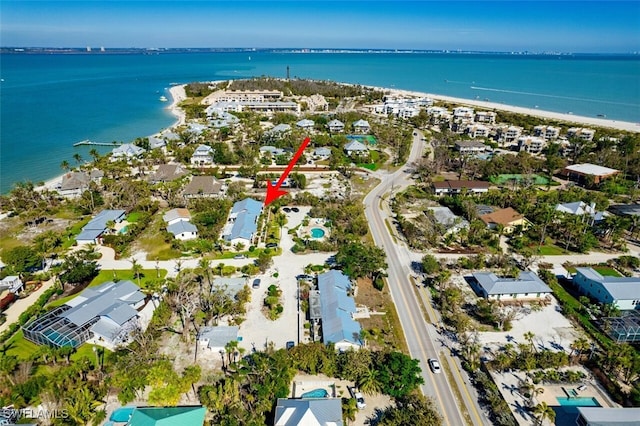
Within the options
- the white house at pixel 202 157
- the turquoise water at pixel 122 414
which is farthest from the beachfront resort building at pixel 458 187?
the turquoise water at pixel 122 414

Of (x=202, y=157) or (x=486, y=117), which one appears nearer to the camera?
(x=202, y=157)

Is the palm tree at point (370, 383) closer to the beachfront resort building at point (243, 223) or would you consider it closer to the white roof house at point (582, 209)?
the beachfront resort building at point (243, 223)

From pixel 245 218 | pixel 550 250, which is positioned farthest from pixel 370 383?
pixel 550 250

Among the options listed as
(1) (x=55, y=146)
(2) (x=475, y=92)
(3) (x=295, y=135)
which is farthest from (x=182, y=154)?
(2) (x=475, y=92)

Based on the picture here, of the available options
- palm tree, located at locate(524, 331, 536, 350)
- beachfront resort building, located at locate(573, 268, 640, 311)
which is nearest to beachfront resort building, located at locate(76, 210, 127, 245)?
palm tree, located at locate(524, 331, 536, 350)

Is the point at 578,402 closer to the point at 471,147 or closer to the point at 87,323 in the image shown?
the point at 87,323

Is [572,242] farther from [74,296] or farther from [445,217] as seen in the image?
[74,296]

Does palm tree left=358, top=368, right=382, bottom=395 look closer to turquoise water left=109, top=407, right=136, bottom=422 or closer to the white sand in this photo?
turquoise water left=109, top=407, right=136, bottom=422
